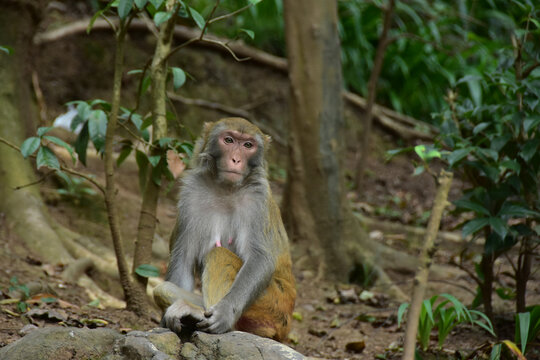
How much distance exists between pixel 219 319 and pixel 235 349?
1.25ft

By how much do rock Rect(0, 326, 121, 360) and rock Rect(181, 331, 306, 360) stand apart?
1.44ft

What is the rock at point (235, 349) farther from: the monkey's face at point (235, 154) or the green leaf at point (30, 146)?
the green leaf at point (30, 146)

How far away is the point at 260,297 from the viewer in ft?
12.0

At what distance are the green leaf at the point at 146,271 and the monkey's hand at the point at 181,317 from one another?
2.89ft

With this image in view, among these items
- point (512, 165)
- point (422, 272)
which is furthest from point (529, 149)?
point (422, 272)

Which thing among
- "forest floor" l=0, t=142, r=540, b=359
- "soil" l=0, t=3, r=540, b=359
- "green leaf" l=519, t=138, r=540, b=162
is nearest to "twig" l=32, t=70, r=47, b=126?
"soil" l=0, t=3, r=540, b=359

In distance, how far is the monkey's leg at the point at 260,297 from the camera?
351cm

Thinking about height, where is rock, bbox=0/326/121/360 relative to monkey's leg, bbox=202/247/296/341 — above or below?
below

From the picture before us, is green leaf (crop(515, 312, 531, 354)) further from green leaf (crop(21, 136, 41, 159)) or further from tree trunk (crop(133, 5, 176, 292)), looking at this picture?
green leaf (crop(21, 136, 41, 159))

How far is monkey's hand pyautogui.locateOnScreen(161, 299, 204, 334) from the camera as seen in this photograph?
3.17 metres

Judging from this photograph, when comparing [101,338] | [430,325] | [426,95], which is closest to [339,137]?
[430,325]

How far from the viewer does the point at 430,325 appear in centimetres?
424

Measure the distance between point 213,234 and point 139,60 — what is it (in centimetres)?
591

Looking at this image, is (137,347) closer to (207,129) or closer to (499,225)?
(207,129)
